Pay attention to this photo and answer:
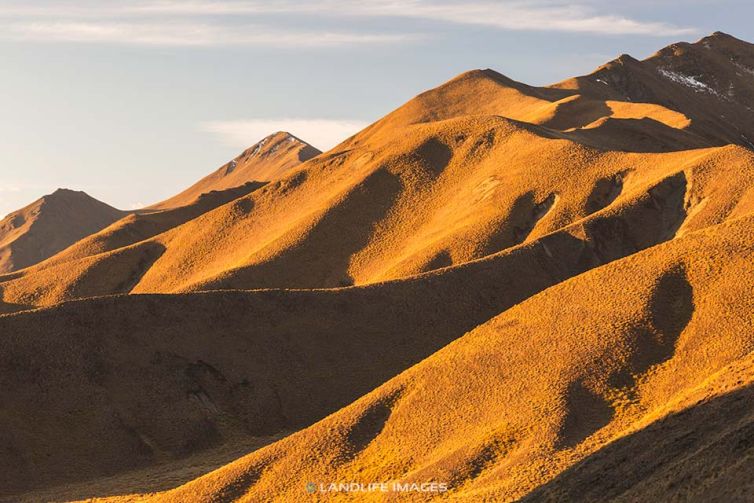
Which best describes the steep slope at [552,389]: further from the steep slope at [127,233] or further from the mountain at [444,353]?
the steep slope at [127,233]

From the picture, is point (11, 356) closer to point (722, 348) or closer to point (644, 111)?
point (722, 348)

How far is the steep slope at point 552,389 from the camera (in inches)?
1970

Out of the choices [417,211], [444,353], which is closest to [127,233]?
[417,211]

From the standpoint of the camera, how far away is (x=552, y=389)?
5534 cm

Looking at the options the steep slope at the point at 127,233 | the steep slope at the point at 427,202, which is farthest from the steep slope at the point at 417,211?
the steep slope at the point at 127,233

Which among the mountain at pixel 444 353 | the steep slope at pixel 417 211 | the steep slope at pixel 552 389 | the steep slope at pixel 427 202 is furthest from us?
the steep slope at pixel 427 202

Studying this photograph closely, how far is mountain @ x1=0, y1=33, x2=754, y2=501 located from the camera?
5038cm

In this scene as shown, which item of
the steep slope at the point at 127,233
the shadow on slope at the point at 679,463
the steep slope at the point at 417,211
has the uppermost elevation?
the steep slope at the point at 127,233

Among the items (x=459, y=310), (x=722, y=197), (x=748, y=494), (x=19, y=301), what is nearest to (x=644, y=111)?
(x=722, y=197)

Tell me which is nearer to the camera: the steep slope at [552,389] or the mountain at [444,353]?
the steep slope at [552,389]

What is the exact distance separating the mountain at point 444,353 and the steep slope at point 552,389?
0.15 m

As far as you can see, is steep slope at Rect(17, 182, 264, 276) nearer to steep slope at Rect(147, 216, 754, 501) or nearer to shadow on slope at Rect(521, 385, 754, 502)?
steep slope at Rect(147, 216, 754, 501)

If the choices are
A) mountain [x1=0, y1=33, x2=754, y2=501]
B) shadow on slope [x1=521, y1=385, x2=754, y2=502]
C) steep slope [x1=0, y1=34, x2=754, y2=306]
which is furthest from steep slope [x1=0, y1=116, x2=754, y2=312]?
shadow on slope [x1=521, y1=385, x2=754, y2=502]

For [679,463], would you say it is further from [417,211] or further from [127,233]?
[127,233]
